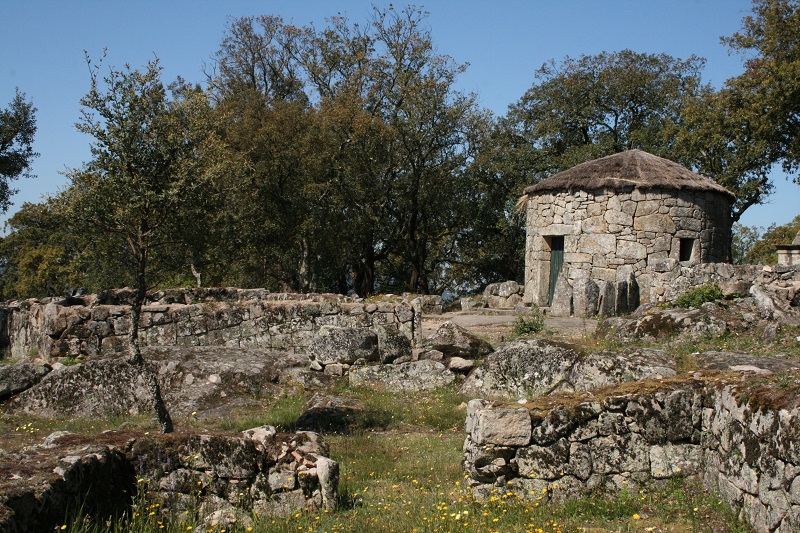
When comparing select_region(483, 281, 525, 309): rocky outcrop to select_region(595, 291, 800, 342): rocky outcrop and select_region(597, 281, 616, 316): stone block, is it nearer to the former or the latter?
select_region(597, 281, 616, 316): stone block

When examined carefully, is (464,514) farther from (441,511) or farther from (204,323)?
(204,323)

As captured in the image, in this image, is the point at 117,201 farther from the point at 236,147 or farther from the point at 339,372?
the point at 236,147

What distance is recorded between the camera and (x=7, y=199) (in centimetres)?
2886

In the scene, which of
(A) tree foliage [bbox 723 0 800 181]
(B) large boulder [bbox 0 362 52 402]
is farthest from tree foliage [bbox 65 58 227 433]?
(A) tree foliage [bbox 723 0 800 181]

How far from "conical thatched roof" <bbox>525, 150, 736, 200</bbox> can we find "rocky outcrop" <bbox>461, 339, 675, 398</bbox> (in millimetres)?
12421

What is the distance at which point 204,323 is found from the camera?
13570 millimetres

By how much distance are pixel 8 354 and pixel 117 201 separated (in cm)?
728

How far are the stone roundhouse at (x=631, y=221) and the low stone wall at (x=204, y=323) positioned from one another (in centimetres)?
892

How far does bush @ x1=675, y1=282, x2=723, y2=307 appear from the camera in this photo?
14539mm

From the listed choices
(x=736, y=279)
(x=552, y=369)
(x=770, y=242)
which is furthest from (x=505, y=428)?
(x=770, y=242)

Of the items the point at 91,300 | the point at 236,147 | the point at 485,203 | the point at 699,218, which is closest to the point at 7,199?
the point at 236,147

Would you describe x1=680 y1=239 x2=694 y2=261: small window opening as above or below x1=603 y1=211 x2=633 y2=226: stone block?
below

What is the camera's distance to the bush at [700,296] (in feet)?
47.7

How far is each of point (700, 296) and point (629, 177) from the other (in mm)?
8591
